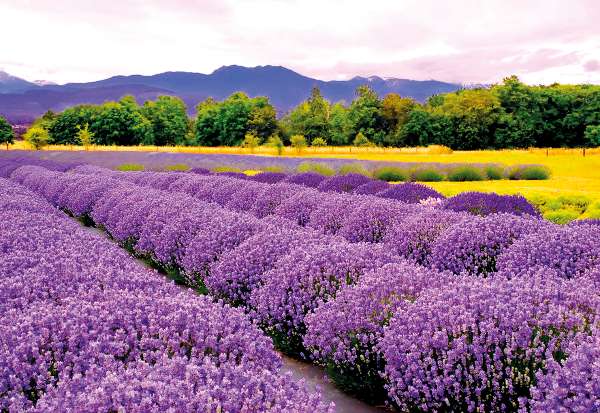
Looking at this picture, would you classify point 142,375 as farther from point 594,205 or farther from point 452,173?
point 452,173

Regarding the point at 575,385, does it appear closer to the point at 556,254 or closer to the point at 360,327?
the point at 360,327

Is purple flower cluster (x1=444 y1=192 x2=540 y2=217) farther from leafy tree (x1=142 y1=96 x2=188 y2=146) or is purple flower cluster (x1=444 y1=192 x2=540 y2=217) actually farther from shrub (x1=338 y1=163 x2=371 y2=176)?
leafy tree (x1=142 y1=96 x2=188 y2=146)

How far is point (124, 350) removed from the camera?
2.84 m

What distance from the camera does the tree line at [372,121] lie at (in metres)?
49.8

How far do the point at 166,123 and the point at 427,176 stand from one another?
5612cm

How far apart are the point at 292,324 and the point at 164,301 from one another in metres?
1.58

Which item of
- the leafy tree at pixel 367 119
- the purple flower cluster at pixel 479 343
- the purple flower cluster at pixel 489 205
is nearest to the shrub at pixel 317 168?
the purple flower cluster at pixel 489 205

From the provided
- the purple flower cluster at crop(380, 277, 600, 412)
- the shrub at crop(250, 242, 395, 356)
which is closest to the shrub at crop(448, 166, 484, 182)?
the shrub at crop(250, 242, 395, 356)

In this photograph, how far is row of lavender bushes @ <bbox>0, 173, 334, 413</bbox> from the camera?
2.21 metres

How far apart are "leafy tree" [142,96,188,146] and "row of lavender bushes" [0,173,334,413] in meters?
67.0

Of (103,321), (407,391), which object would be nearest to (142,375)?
(103,321)

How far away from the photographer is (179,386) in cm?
225

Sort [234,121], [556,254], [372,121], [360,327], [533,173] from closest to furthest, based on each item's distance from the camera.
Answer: [360,327] → [556,254] → [533,173] → [372,121] → [234,121]

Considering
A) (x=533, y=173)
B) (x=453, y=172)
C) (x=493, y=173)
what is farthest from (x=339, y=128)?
(x=533, y=173)
